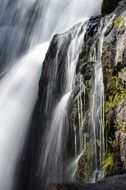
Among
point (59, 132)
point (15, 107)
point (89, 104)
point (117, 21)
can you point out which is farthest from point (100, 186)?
point (15, 107)

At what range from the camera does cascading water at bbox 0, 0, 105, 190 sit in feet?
36.9

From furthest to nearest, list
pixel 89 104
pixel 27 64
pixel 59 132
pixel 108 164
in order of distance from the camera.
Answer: pixel 27 64, pixel 59 132, pixel 89 104, pixel 108 164

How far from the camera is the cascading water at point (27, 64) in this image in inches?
443

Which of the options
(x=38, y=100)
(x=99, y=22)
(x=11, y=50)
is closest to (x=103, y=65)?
(x=99, y=22)

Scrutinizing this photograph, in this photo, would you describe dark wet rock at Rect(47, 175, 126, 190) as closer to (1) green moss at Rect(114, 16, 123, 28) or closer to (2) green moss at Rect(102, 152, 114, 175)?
(2) green moss at Rect(102, 152, 114, 175)

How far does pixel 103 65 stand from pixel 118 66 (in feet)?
1.84

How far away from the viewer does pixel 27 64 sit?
51.1ft

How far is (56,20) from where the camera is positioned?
61.6 feet

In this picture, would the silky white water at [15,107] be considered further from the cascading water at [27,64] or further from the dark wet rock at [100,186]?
the dark wet rock at [100,186]

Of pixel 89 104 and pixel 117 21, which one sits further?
pixel 117 21

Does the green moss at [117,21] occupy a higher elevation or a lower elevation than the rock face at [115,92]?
higher

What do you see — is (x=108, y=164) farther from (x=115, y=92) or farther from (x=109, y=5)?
(x=109, y=5)

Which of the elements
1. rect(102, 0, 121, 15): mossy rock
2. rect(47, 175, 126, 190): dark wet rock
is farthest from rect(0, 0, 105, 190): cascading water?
rect(47, 175, 126, 190): dark wet rock

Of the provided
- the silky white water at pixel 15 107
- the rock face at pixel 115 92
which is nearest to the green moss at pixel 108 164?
the rock face at pixel 115 92
